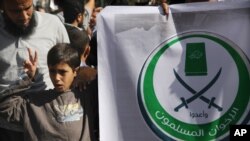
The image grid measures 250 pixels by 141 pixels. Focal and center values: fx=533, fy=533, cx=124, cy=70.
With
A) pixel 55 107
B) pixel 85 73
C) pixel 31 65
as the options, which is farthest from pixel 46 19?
pixel 55 107

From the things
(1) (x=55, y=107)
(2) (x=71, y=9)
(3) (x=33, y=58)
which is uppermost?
(2) (x=71, y=9)

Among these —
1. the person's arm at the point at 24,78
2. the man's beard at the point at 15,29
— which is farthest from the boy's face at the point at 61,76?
the man's beard at the point at 15,29

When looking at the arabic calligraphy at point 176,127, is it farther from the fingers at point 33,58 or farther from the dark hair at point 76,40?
the fingers at point 33,58

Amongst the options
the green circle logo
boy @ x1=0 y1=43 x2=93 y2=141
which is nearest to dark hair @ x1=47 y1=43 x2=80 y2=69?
boy @ x1=0 y1=43 x2=93 y2=141

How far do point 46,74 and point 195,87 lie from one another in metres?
0.88

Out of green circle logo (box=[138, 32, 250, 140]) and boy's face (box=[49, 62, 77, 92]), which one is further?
boy's face (box=[49, 62, 77, 92])

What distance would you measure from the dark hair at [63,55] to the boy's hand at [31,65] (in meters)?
0.08

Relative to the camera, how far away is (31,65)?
3.11m

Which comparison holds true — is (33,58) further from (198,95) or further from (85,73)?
(198,95)

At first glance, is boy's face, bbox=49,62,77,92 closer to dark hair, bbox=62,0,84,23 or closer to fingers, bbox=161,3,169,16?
dark hair, bbox=62,0,84,23

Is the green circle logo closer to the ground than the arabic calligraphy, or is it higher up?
higher up

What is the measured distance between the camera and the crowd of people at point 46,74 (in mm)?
3115

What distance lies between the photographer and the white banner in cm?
303

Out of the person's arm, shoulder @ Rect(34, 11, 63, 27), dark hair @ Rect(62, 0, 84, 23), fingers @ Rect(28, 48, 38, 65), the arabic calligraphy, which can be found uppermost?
dark hair @ Rect(62, 0, 84, 23)
